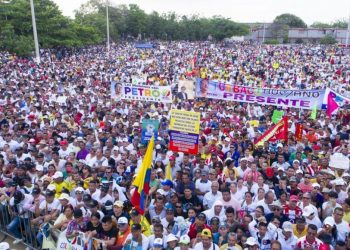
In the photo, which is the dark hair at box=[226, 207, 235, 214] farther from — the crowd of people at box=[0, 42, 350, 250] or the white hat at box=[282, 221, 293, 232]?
the white hat at box=[282, 221, 293, 232]

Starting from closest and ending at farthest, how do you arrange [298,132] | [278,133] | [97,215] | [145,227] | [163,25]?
1. [97,215]
2. [145,227]
3. [278,133]
4. [298,132]
5. [163,25]

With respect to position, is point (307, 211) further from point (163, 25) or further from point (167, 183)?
point (163, 25)

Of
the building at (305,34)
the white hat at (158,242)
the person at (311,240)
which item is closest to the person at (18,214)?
the white hat at (158,242)

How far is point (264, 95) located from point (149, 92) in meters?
3.61

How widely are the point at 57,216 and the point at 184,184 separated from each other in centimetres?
233

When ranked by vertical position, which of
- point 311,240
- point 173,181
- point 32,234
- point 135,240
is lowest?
point 32,234

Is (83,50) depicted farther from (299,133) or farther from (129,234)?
(129,234)

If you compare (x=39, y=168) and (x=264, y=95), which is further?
(x=264, y=95)

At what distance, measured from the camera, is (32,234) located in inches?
257

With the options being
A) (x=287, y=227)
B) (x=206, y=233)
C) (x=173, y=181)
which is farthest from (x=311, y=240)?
(x=173, y=181)

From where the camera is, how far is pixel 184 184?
737 cm

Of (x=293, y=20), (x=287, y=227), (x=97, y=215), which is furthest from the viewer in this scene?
(x=293, y=20)

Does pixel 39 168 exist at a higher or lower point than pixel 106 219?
lower

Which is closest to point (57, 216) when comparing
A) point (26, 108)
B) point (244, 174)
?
point (244, 174)
